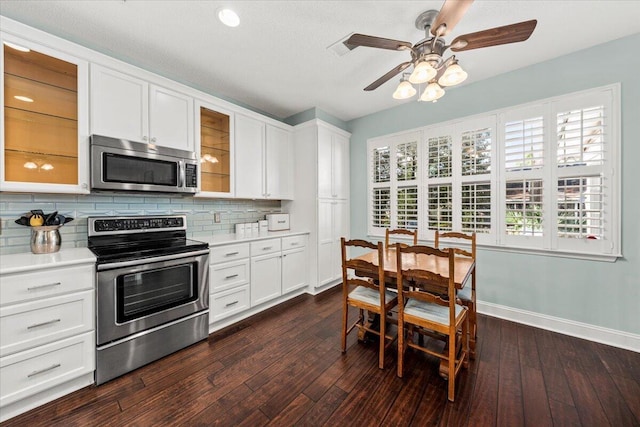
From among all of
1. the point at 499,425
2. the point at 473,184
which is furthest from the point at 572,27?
the point at 499,425

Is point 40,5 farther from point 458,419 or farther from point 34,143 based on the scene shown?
point 458,419

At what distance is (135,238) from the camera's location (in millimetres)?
2393

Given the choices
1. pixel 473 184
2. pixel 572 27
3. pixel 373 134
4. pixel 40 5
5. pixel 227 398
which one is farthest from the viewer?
pixel 373 134

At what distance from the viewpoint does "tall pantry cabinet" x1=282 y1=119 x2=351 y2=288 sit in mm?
3594

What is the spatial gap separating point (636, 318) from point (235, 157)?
4283 mm

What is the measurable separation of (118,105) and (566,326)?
4.73 meters

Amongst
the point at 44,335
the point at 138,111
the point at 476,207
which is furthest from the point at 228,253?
the point at 476,207

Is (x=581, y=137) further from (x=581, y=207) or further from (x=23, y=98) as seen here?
(x=23, y=98)

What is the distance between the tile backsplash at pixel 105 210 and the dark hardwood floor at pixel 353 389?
1267 mm

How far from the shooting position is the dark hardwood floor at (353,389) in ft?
5.02

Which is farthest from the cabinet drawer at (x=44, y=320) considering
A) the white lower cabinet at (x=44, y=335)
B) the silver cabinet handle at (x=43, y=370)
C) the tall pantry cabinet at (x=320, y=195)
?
the tall pantry cabinet at (x=320, y=195)

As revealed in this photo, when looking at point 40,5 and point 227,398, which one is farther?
point 40,5

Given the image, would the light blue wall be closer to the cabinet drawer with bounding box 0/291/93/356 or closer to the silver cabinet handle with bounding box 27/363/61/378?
the cabinet drawer with bounding box 0/291/93/356

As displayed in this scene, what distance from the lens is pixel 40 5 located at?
6.07 ft
